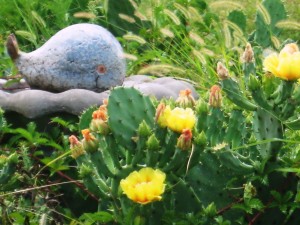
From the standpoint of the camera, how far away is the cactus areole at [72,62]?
404 cm

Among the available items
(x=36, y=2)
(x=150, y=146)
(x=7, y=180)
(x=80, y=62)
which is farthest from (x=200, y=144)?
(x=36, y=2)

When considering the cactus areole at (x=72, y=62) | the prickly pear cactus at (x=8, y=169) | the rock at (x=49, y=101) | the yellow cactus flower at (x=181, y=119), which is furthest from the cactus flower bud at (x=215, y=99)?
the cactus areole at (x=72, y=62)

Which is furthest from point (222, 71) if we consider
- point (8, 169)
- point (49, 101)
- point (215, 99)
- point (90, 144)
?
point (49, 101)

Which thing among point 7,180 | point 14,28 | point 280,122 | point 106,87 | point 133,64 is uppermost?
point 280,122

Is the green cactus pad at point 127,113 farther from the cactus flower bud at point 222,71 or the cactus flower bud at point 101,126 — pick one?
the cactus flower bud at point 222,71

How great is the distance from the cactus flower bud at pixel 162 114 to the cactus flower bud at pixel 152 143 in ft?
0.22

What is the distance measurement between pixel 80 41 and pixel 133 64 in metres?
1.09

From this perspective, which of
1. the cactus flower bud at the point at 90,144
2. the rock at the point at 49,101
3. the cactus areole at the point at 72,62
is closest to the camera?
the cactus flower bud at the point at 90,144

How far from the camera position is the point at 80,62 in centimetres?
404

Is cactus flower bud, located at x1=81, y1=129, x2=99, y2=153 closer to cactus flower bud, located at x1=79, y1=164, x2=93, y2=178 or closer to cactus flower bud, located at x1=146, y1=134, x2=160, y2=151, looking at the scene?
cactus flower bud, located at x1=79, y1=164, x2=93, y2=178

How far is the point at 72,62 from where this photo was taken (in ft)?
13.3

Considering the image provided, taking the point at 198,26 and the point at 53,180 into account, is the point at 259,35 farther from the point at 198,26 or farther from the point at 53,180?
the point at 53,180

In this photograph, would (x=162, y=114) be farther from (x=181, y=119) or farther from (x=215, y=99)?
(x=215, y=99)

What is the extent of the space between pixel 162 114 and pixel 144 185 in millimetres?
251
